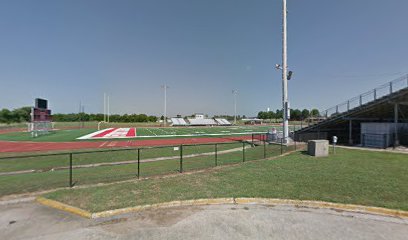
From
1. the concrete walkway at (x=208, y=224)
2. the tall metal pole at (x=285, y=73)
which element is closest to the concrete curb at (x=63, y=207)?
the concrete walkway at (x=208, y=224)

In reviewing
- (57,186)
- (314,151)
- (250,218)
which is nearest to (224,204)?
(250,218)

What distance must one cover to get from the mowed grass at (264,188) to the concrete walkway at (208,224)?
703 mm

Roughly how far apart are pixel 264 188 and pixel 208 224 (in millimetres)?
3106

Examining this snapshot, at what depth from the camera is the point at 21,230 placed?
4.81m

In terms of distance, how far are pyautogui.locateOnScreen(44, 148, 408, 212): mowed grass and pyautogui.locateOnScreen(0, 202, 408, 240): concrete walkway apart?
2.31ft

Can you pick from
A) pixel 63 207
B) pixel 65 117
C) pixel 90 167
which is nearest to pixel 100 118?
pixel 65 117

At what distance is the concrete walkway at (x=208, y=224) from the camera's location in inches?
179

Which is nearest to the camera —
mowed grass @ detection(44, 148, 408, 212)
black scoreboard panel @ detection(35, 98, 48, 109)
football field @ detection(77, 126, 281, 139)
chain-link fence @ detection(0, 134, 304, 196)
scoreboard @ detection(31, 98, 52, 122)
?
mowed grass @ detection(44, 148, 408, 212)

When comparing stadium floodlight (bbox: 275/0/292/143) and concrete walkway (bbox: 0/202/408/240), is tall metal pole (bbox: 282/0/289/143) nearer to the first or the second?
stadium floodlight (bbox: 275/0/292/143)

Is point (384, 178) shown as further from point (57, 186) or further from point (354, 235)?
point (57, 186)

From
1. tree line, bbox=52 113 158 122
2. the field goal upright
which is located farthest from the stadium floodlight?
tree line, bbox=52 113 158 122

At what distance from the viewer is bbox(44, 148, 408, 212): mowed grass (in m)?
6.33

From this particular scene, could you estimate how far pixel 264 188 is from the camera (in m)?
7.41

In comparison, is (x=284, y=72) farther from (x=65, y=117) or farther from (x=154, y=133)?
(x=65, y=117)
